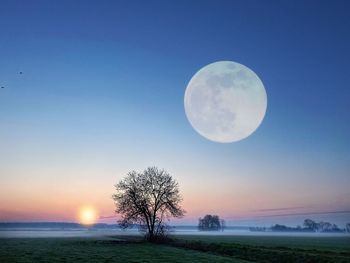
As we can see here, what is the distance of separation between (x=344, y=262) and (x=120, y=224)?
195 feet

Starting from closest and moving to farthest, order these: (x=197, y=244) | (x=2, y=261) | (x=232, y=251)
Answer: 1. (x=2, y=261)
2. (x=232, y=251)
3. (x=197, y=244)

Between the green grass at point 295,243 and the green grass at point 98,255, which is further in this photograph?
the green grass at point 295,243

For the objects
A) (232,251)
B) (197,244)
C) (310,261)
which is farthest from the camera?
(197,244)

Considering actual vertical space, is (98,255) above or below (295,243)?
below

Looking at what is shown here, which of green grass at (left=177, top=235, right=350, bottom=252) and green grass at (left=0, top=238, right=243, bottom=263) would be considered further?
green grass at (left=177, top=235, right=350, bottom=252)

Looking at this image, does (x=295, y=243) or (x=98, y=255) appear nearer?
(x=98, y=255)

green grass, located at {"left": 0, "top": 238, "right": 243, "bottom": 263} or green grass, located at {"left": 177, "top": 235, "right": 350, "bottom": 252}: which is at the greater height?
green grass, located at {"left": 177, "top": 235, "right": 350, "bottom": 252}

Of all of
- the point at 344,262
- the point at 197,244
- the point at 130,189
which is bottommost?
the point at 344,262

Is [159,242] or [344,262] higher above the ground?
[159,242]

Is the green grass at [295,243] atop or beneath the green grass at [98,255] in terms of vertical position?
atop

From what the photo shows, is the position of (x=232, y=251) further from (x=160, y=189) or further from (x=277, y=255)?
(x=160, y=189)

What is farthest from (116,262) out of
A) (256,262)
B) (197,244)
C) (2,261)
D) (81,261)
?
(197,244)

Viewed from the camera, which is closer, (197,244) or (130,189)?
(197,244)

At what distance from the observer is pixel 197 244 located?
70.3 meters
